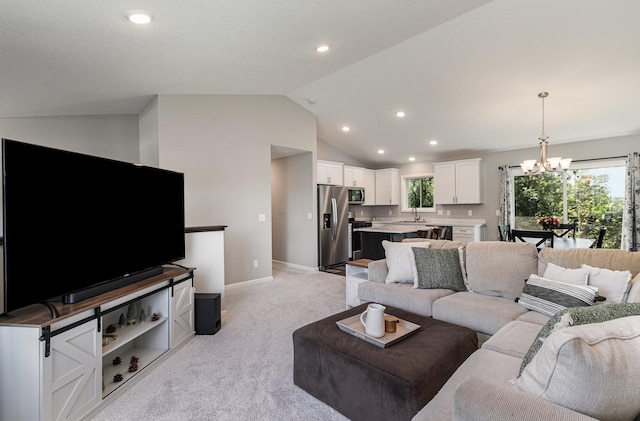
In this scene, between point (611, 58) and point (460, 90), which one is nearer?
point (611, 58)

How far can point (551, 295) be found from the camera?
7.44ft

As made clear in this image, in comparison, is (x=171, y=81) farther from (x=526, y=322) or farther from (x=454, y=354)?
(x=526, y=322)

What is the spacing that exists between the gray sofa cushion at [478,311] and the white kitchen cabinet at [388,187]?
5363mm

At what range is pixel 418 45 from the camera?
371 centimetres

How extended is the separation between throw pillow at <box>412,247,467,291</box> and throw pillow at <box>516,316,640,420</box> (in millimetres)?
2010

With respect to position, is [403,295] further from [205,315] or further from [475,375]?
[205,315]

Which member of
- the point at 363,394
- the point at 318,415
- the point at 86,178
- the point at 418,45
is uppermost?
the point at 418,45

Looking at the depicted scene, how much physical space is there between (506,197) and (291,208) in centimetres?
430

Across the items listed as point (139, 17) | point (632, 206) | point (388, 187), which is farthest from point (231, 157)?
point (632, 206)

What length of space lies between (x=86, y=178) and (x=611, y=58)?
5097 millimetres

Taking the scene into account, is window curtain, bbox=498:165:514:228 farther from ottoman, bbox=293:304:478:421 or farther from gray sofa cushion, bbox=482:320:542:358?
ottoman, bbox=293:304:478:421

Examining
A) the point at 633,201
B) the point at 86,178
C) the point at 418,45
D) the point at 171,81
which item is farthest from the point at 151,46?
the point at 633,201

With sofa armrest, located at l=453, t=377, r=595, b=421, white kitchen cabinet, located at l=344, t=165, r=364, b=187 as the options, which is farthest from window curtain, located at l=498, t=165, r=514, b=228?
sofa armrest, located at l=453, t=377, r=595, b=421

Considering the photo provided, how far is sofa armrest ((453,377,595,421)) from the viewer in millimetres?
860
